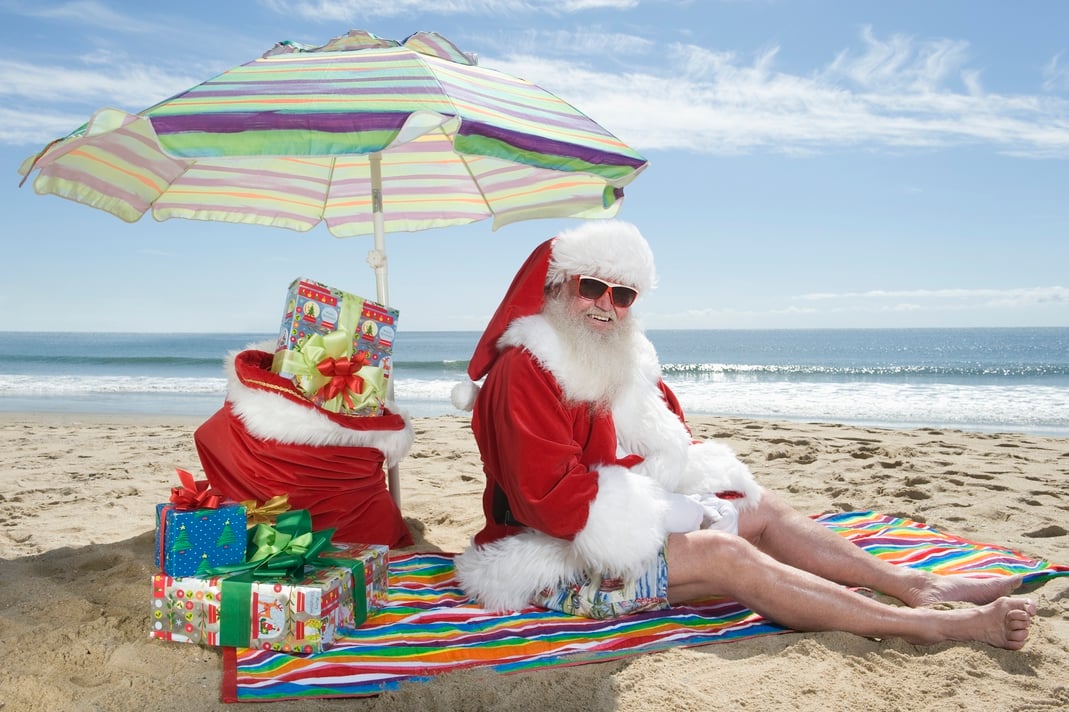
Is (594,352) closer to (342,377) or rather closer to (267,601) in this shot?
(342,377)

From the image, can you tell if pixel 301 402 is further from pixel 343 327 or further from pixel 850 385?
pixel 850 385

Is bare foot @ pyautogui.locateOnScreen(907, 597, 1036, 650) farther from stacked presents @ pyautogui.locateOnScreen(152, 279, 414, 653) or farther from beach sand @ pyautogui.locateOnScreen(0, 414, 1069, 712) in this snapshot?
stacked presents @ pyautogui.locateOnScreen(152, 279, 414, 653)

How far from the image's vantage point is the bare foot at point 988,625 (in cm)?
251

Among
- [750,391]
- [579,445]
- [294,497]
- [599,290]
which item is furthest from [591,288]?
[750,391]

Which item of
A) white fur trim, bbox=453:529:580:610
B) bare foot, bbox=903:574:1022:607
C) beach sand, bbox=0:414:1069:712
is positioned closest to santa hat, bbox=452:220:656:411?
white fur trim, bbox=453:529:580:610

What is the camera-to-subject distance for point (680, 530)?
9.06 ft

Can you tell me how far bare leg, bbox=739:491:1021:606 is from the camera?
2.86 m

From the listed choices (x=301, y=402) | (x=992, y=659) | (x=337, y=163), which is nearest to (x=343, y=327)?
(x=301, y=402)

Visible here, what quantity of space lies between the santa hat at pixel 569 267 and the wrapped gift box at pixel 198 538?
0.94 m

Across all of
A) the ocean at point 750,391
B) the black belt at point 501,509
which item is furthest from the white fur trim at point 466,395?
the ocean at point 750,391

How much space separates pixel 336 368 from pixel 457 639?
1.30m

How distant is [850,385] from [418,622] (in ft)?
52.0

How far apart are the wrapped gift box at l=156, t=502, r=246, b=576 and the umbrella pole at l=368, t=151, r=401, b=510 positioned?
105 centimetres

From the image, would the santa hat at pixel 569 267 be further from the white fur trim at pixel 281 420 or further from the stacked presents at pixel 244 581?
the stacked presents at pixel 244 581
